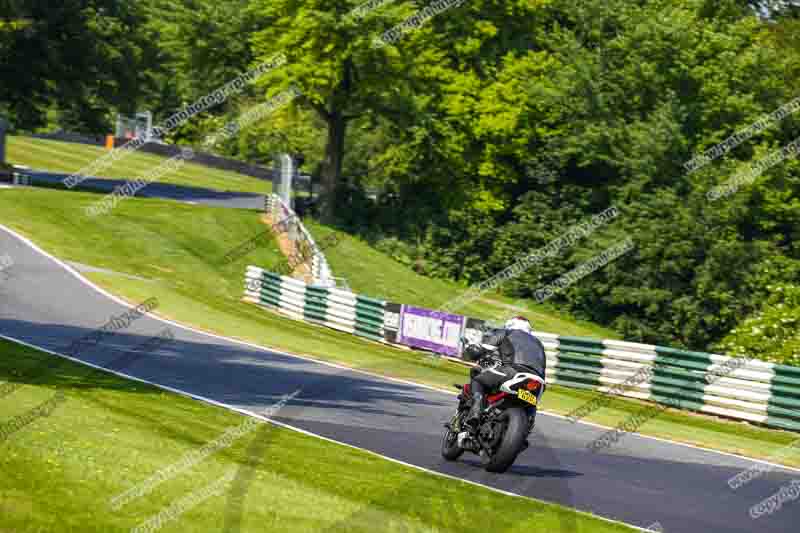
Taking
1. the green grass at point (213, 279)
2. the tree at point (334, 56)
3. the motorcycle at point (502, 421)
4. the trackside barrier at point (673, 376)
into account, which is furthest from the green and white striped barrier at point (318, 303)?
the motorcycle at point (502, 421)

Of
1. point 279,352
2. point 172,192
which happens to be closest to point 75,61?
point 172,192

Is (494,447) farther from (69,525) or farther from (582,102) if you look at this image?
(582,102)

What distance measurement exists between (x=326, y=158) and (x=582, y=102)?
10.9 m

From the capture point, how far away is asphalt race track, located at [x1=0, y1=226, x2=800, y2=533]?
12078 mm

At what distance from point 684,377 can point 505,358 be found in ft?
36.0

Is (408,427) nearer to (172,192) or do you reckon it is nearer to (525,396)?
(525,396)

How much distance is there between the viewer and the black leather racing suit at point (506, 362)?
12398 millimetres

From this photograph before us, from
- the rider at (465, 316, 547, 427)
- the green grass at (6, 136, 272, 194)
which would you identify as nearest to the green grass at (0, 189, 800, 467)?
the rider at (465, 316, 547, 427)

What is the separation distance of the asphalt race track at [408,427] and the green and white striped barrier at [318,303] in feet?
20.2

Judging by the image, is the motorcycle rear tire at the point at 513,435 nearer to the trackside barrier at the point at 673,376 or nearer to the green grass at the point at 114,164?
the trackside barrier at the point at 673,376

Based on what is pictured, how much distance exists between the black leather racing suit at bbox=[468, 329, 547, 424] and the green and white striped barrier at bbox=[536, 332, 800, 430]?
9.52 meters

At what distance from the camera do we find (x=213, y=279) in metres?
35.7

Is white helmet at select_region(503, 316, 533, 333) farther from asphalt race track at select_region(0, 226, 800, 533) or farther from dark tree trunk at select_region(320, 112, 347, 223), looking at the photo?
dark tree trunk at select_region(320, 112, 347, 223)

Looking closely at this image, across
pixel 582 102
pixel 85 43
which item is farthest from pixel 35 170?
pixel 582 102
